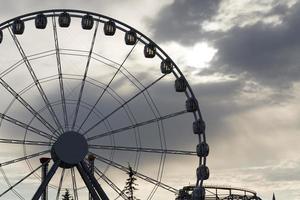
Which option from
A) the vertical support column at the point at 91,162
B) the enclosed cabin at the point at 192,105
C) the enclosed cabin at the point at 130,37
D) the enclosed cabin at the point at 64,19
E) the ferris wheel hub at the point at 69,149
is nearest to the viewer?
the ferris wheel hub at the point at 69,149

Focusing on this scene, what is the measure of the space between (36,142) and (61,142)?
211 cm

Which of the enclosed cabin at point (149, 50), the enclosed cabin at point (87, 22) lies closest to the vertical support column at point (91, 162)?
the enclosed cabin at point (149, 50)

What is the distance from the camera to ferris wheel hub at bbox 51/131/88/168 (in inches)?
1609

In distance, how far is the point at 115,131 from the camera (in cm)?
4472

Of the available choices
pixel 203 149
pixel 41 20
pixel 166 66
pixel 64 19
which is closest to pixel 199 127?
pixel 203 149

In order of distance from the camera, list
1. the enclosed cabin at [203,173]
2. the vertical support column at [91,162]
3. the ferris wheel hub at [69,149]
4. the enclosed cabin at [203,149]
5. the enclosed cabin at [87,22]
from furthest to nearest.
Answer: the enclosed cabin at [87,22] → the enclosed cabin at [203,149] → the enclosed cabin at [203,173] → the vertical support column at [91,162] → the ferris wheel hub at [69,149]

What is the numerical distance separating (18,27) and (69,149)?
8353 mm

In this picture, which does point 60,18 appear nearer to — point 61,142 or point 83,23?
point 83,23

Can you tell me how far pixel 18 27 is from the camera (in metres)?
43.9

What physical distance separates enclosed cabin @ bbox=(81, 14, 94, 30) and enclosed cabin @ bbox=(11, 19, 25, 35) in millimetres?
3750

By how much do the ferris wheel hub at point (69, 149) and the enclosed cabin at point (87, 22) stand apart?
7584mm

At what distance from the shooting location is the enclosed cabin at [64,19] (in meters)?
44.7

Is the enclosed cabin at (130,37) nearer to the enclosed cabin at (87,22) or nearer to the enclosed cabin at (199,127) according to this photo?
the enclosed cabin at (87,22)

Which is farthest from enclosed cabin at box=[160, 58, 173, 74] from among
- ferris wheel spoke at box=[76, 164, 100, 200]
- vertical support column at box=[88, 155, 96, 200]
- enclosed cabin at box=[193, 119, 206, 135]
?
ferris wheel spoke at box=[76, 164, 100, 200]
